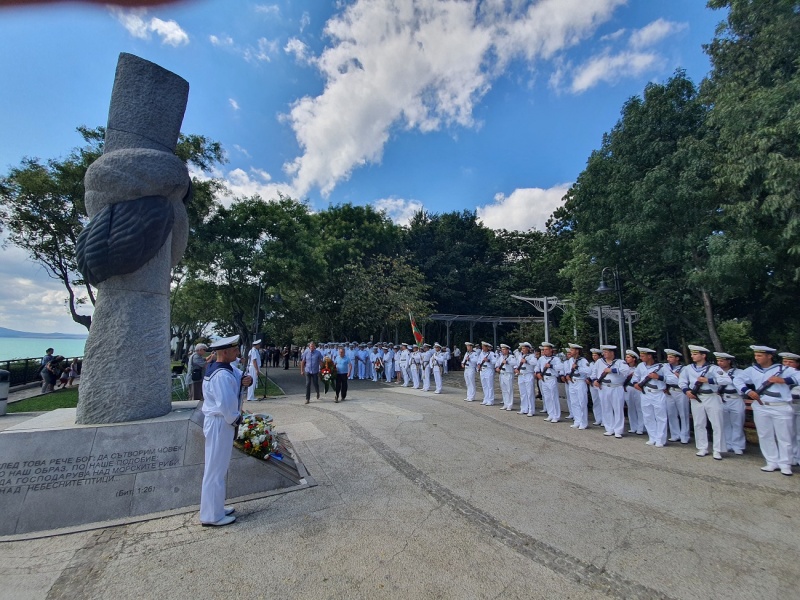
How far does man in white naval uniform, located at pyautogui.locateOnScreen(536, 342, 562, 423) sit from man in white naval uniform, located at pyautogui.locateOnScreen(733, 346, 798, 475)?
151 inches

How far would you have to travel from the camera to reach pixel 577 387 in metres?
9.39

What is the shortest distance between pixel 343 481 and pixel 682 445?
6.65 m

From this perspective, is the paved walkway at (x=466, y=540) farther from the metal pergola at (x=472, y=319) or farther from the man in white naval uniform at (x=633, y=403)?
the metal pergola at (x=472, y=319)

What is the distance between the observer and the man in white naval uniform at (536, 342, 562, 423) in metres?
9.98

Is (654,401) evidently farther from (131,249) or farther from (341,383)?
(131,249)

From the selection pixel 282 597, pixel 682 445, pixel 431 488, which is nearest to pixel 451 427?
pixel 431 488

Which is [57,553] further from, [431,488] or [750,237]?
[750,237]

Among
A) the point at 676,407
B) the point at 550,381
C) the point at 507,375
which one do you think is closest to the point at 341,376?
the point at 507,375

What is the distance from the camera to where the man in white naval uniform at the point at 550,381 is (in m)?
9.98

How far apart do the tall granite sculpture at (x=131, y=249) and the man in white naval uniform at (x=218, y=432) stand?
4.04ft

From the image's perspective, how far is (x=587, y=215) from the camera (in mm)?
13234

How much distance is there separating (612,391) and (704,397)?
5.56 ft

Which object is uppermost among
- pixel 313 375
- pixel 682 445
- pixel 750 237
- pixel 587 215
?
pixel 587 215

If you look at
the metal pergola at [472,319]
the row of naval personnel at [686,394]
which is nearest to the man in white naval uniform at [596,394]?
the row of naval personnel at [686,394]
